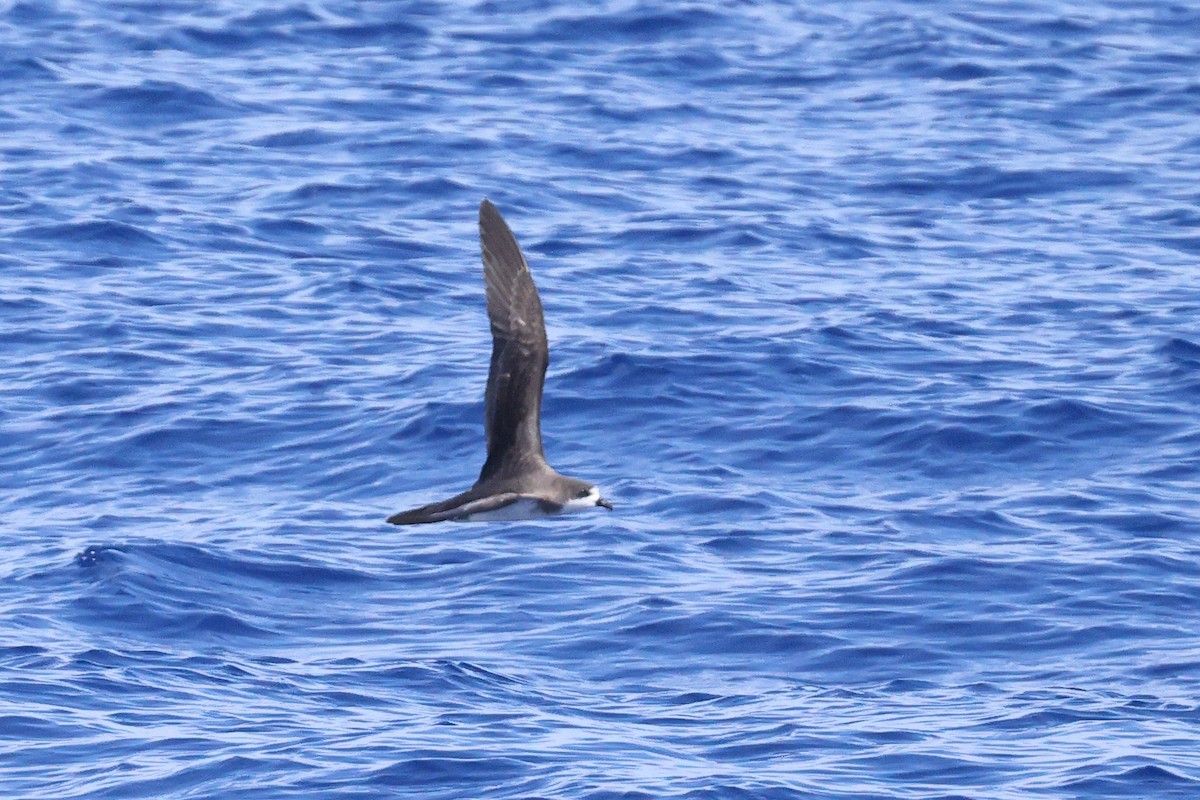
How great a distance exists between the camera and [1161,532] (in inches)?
574

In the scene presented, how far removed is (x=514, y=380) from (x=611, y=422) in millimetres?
5373

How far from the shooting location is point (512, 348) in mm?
11242

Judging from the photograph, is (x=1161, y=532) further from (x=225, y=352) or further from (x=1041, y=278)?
(x=225, y=352)

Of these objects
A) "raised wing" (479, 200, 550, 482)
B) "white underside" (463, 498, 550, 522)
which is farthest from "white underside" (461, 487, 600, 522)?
"raised wing" (479, 200, 550, 482)

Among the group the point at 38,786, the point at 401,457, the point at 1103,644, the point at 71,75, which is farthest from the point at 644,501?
the point at 71,75

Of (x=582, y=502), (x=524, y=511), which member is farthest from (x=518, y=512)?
(x=582, y=502)

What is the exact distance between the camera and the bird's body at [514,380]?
11219mm

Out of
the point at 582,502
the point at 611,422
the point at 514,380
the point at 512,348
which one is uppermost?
the point at 512,348

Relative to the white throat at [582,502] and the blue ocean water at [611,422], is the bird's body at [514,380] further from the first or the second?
the blue ocean water at [611,422]

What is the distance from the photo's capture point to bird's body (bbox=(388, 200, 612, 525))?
442 inches

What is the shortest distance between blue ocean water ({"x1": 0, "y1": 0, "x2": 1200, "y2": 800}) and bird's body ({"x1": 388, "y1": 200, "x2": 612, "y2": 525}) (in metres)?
1.60

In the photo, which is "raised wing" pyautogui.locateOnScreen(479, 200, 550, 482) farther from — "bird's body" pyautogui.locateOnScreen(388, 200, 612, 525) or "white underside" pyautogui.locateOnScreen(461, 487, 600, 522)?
"white underside" pyautogui.locateOnScreen(461, 487, 600, 522)

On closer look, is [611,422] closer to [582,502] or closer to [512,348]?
[582,502]

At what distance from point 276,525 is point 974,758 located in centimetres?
559
